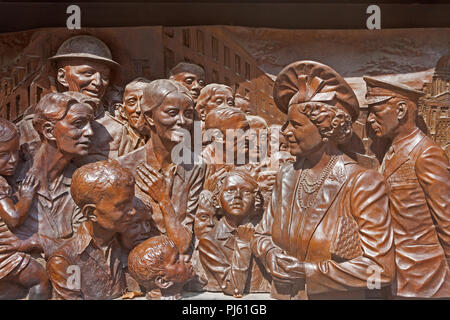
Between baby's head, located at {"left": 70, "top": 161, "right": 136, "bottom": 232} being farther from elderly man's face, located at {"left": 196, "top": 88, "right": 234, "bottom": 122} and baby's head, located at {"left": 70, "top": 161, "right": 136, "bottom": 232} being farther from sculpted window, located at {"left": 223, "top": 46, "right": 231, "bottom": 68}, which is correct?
sculpted window, located at {"left": 223, "top": 46, "right": 231, "bottom": 68}

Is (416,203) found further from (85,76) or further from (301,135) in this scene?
(85,76)

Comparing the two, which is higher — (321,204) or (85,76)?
(85,76)

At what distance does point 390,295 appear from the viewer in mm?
4062

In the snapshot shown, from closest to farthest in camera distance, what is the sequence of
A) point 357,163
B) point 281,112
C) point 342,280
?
point 342,280 → point 357,163 → point 281,112

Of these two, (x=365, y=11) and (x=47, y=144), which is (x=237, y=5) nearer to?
(x=365, y=11)

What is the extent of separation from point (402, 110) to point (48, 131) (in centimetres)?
249

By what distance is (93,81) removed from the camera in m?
4.27

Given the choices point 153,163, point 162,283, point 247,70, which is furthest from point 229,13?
point 162,283

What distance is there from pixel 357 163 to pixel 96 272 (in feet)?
6.37

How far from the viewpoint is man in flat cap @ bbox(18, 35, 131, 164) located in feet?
14.0

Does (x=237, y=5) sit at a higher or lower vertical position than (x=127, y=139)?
higher

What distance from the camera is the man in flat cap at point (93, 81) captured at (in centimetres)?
427

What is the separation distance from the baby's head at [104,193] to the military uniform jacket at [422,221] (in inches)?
71.9

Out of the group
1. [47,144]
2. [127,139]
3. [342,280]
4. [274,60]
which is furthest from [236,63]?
[342,280]
